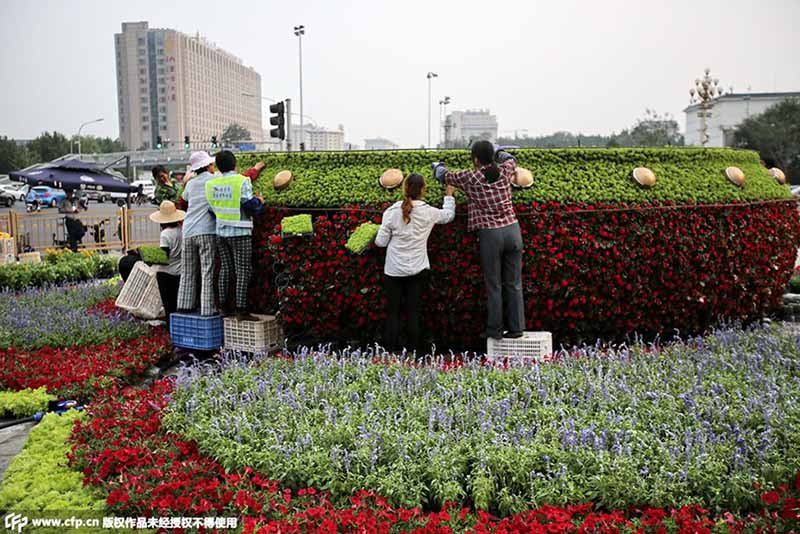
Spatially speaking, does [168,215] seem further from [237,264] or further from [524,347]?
[524,347]

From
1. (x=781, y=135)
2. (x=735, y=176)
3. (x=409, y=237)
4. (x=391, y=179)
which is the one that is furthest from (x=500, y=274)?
(x=781, y=135)

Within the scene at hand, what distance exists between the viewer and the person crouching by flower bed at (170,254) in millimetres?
7773

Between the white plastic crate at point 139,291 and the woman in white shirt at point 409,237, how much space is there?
307 cm

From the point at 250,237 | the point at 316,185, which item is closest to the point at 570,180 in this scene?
the point at 316,185

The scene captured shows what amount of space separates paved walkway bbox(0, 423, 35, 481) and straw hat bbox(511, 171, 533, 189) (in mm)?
4431

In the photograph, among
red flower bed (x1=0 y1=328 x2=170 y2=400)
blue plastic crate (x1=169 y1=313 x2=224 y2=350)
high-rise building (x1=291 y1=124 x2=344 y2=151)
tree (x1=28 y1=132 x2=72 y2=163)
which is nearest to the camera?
red flower bed (x1=0 y1=328 x2=170 y2=400)

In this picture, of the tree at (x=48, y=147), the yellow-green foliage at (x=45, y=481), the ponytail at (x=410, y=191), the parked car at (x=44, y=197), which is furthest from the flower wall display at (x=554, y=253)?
the tree at (x=48, y=147)

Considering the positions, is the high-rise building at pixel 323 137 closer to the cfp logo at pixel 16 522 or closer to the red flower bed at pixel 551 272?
the red flower bed at pixel 551 272

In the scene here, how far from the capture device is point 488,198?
6.17m

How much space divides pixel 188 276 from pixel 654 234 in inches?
177

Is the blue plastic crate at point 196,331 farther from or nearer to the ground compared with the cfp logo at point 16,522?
farther from the ground

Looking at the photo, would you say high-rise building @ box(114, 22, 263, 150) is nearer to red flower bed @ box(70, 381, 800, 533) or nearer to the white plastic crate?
the white plastic crate

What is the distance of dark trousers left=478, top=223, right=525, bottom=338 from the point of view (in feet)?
20.2

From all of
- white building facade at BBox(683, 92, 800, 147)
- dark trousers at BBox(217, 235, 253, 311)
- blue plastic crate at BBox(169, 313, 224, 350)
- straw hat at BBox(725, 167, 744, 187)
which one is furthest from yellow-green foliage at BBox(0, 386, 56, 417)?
white building facade at BBox(683, 92, 800, 147)
